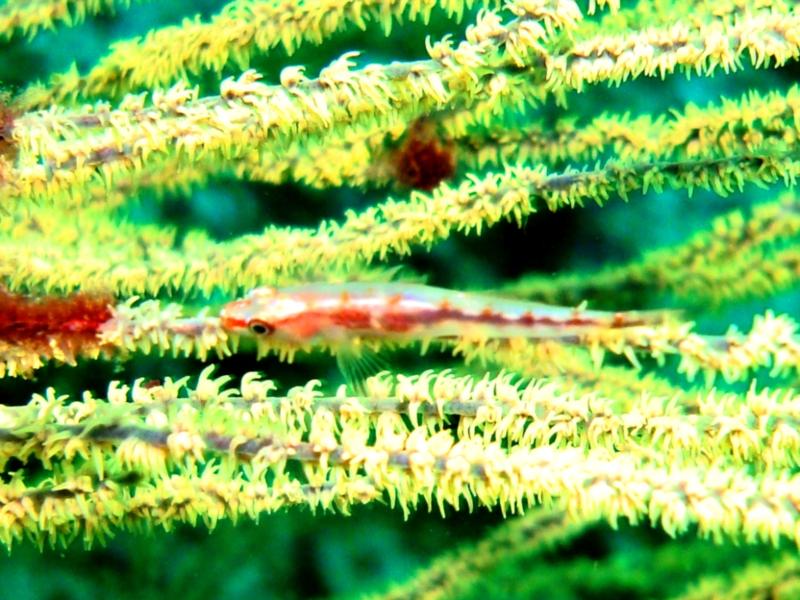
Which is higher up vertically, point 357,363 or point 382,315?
point 382,315

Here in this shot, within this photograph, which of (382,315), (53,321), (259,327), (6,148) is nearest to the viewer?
(6,148)

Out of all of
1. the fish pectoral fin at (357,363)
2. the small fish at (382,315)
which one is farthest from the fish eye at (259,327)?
the fish pectoral fin at (357,363)

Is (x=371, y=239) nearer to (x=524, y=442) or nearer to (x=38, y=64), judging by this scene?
(x=524, y=442)

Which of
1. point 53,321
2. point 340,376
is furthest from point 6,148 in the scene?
point 340,376

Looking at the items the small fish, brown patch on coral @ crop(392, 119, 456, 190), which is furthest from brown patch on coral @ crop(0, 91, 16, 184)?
brown patch on coral @ crop(392, 119, 456, 190)

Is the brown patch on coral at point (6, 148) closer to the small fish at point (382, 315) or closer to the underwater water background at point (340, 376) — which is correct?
the small fish at point (382, 315)

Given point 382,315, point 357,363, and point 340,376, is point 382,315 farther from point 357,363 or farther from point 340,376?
point 340,376

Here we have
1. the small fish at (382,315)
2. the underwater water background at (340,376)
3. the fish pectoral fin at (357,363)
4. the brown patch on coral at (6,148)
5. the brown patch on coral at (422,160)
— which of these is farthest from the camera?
the underwater water background at (340,376)
